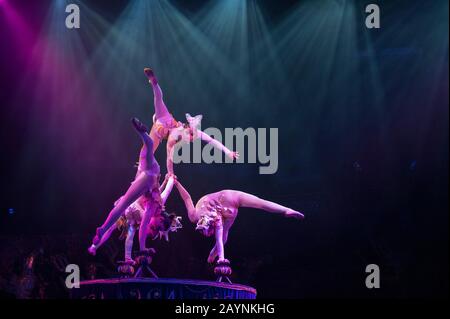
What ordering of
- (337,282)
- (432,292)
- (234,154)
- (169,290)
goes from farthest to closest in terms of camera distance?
(337,282)
(432,292)
(234,154)
(169,290)

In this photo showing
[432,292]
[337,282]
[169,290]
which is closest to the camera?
[169,290]

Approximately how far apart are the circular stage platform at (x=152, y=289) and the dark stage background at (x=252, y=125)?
353cm

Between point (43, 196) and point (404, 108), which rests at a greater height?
point (404, 108)

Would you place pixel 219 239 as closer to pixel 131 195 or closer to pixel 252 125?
pixel 131 195

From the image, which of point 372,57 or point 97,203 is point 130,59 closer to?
point 97,203

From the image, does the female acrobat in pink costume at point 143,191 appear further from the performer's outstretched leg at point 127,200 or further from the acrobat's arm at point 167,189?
the acrobat's arm at point 167,189

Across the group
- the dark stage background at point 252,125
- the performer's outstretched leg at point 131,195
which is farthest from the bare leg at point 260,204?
the dark stage background at point 252,125

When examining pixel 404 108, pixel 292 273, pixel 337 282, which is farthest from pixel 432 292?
pixel 404 108

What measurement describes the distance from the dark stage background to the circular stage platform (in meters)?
3.53

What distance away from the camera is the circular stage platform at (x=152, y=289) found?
4453 millimetres

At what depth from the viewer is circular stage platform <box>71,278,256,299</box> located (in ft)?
14.6

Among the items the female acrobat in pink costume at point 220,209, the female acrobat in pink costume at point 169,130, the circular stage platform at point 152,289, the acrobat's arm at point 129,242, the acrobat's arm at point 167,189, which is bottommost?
the circular stage platform at point 152,289

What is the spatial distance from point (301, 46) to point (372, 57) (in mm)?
1074

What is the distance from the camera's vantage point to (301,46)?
27.0 ft
